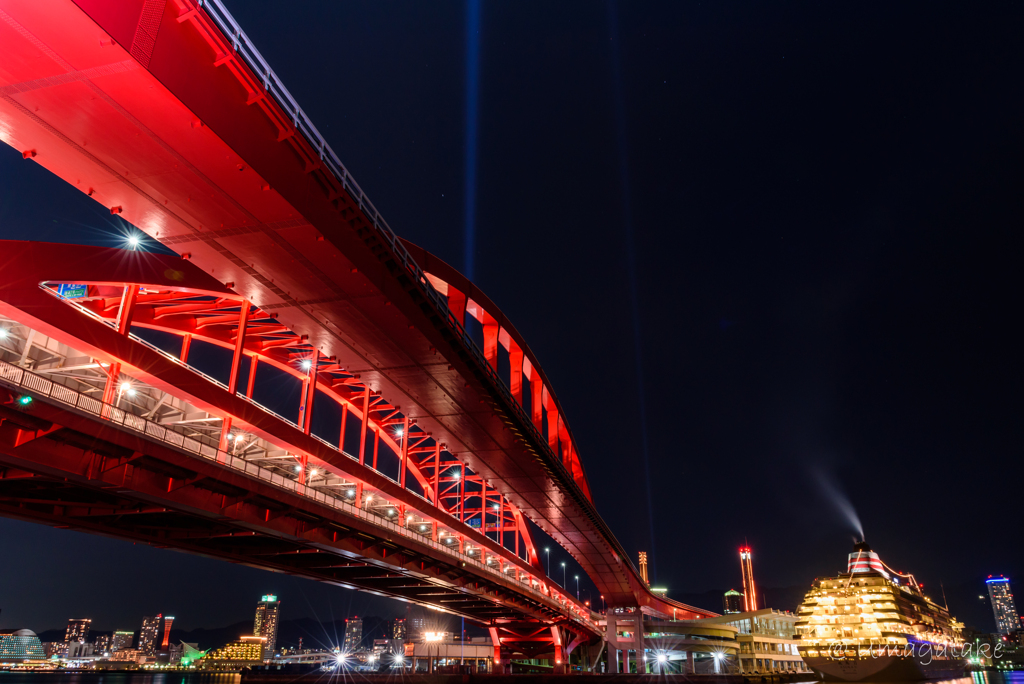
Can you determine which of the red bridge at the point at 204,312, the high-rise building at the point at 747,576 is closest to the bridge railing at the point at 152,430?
the red bridge at the point at 204,312

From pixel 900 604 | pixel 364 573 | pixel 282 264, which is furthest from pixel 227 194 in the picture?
pixel 900 604

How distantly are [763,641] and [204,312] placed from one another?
Result: 293ft

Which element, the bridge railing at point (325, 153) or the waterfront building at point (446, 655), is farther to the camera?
the waterfront building at point (446, 655)

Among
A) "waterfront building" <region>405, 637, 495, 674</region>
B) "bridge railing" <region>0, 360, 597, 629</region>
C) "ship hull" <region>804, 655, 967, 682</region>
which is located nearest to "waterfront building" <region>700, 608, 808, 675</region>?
"ship hull" <region>804, 655, 967, 682</region>

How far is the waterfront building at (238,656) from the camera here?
559 ft

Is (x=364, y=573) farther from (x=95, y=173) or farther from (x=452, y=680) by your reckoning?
(x=452, y=680)

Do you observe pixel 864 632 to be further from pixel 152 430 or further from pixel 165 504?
pixel 152 430

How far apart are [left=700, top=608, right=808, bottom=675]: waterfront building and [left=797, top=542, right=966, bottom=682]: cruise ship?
80.2 feet

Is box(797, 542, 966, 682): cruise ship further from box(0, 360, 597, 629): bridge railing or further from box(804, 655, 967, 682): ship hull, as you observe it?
box(0, 360, 597, 629): bridge railing

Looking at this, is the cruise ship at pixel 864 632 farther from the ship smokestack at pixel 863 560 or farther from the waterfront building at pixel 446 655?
the waterfront building at pixel 446 655

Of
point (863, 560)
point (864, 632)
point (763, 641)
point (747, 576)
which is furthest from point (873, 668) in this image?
point (747, 576)

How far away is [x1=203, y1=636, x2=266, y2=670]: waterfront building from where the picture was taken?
17050 cm

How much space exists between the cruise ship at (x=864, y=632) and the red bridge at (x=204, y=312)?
118 feet

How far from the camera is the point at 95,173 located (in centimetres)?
1410
